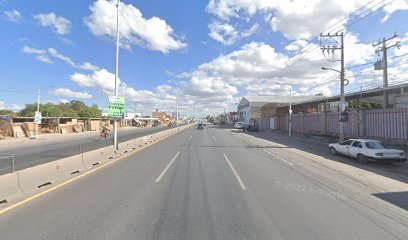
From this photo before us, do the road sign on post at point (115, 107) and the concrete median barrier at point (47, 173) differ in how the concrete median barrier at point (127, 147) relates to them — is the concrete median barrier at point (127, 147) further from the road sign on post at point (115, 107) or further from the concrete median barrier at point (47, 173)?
the concrete median barrier at point (47, 173)

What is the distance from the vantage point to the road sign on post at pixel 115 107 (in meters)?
23.7

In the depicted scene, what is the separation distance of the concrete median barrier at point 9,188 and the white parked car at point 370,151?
1651 cm

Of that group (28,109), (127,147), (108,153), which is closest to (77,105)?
(28,109)

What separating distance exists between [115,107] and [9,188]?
49.7 ft

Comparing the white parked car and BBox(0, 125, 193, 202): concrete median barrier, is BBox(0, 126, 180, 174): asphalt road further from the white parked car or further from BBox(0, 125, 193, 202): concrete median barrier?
the white parked car

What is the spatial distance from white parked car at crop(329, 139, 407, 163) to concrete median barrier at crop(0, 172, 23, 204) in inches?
650

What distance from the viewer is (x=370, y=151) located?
61.8 feet

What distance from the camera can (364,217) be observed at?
7441mm

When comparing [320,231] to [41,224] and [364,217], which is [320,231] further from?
[41,224]

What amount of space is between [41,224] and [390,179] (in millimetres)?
12384

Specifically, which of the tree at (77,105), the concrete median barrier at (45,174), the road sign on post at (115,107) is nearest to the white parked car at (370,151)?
the concrete median barrier at (45,174)

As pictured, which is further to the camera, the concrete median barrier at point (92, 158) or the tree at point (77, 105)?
the tree at point (77, 105)

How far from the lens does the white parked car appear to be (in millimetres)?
18391

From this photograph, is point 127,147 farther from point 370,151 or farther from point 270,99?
point 270,99
